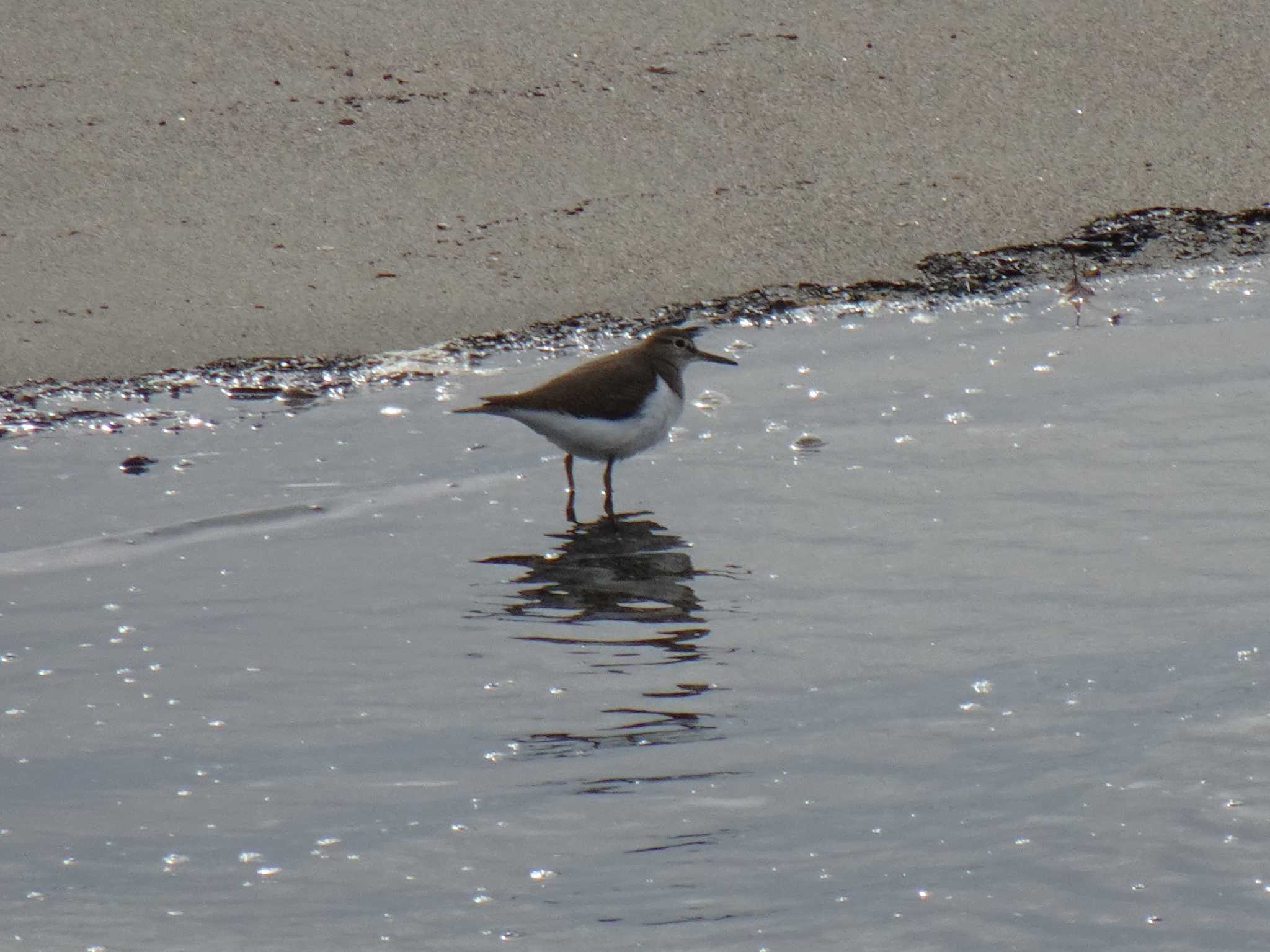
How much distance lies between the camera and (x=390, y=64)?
8.91 metres

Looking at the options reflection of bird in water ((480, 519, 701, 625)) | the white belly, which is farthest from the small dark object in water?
reflection of bird in water ((480, 519, 701, 625))

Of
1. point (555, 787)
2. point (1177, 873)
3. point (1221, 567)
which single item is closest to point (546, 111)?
point (1221, 567)

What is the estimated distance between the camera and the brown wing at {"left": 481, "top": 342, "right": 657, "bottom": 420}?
20.6 feet

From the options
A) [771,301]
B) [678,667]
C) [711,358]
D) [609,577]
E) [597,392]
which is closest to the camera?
[678,667]

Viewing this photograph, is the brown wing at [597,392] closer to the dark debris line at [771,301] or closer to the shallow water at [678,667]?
the shallow water at [678,667]

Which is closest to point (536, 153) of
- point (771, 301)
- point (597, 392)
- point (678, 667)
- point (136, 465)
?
point (771, 301)

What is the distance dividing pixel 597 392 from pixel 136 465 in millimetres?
A: 1687

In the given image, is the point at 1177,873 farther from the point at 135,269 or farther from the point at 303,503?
the point at 135,269

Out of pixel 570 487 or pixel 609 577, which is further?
pixel 570 487

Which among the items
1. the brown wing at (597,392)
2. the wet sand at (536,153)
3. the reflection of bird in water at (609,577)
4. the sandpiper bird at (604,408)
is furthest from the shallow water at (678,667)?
the wet sand at (536,153)

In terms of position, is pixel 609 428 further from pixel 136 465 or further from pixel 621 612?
pixel 136 465

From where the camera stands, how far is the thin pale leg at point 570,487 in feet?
20.4

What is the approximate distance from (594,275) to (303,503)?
2.27 meters

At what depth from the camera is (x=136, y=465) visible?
6.32 meters
